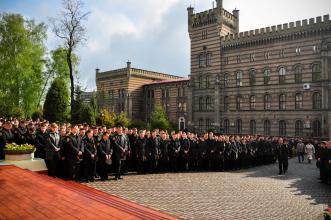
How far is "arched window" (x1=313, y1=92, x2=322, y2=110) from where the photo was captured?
116 ft

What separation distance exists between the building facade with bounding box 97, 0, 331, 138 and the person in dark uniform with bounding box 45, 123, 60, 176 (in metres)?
30.1

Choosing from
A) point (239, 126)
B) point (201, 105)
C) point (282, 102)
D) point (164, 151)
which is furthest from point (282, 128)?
point (164, 151)

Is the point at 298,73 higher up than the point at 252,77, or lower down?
lower down

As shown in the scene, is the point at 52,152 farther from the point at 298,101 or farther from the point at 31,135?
the point at 298,101

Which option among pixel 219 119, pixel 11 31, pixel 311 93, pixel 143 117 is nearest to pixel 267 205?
pixel 311 93

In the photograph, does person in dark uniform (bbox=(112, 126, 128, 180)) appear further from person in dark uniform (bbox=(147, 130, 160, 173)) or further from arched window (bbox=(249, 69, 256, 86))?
arched window (bbox=(249, 69, 256, 86))

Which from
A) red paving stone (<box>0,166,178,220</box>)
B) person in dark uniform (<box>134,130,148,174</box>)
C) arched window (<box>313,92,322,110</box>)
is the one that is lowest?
red paving stone (<box>0,166,178,220</box>)

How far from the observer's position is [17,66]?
37875 millimetres

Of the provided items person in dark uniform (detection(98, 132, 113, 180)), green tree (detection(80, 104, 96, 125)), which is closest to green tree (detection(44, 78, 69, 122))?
green tree (detection(80, 104, 96, 125))

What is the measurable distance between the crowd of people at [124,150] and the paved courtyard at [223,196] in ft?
3.36

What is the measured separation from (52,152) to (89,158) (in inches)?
56.1

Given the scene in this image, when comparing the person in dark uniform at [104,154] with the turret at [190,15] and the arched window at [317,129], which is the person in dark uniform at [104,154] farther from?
the turret at [190,15]

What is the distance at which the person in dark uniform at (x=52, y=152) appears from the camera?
12148 mm

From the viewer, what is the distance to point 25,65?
38.0 metres
